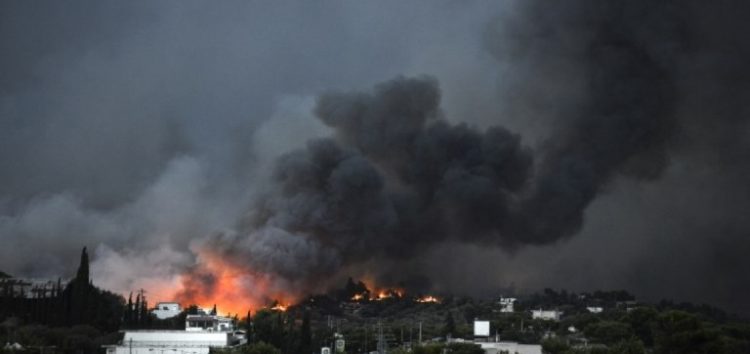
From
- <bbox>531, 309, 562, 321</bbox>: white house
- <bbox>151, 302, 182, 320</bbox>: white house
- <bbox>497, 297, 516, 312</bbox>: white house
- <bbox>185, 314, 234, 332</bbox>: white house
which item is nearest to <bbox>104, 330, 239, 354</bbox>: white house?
<bbox>185, 314, 234, 332</bbox>: white house

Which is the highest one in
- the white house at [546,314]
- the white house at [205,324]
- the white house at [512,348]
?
the white house at [546,314]

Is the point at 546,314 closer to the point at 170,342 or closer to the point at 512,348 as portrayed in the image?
the point at 512,348

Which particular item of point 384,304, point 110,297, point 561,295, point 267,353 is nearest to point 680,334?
point 267,353

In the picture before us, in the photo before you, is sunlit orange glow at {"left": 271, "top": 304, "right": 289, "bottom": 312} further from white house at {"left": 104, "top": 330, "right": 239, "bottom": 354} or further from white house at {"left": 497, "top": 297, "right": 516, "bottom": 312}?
white house at {"left": 497, "top": 297, "right": 516, "bottom": 312}

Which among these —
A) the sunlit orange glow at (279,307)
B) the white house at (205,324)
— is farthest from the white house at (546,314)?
the white house at (205,324)

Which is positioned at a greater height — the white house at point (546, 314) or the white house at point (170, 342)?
the white house at point (546, 314)

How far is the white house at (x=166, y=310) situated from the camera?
6250 cm

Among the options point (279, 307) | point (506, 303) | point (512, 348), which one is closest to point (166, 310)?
point (279, 307)

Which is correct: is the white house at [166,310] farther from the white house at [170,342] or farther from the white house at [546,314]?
the white house at [546,314]

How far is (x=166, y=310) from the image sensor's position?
64.1 metres

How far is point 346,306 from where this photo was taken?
8375 cm

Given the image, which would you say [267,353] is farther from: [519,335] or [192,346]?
[519,335]

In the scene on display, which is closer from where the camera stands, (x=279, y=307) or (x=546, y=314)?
(x=279, y=307)

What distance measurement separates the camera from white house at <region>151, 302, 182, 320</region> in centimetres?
6250
